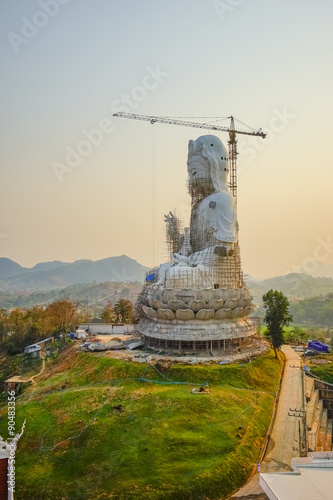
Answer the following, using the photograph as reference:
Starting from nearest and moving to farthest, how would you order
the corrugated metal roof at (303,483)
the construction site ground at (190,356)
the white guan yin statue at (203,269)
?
the corrugated metal roof at (303,483) < the construction site ground at (190,356) < the white guan yin statue at (203,269)

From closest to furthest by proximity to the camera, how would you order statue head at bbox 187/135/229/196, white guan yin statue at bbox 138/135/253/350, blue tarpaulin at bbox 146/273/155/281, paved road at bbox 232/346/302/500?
1. paved road at bbox 232/346/302/500
2. white guan yin statue at bbox 138/135/253/350
3. blue tarpaulin at bbox 146/273/155/281
4. statue head at bbox 187/135/229/196

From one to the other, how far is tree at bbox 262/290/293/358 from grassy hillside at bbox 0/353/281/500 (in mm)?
4335

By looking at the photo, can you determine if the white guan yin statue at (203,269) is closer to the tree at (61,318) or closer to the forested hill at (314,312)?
the tree at (61,318)

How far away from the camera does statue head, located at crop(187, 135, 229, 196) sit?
32.2 metres

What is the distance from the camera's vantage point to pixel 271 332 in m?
26.5

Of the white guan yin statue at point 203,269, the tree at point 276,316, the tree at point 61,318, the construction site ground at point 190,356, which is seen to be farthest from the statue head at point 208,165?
the tree at point 61,318

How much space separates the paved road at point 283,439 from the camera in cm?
1369

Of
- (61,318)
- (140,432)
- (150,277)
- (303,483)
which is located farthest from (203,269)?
(303,483)

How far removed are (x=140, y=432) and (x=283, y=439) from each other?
19.9 ft

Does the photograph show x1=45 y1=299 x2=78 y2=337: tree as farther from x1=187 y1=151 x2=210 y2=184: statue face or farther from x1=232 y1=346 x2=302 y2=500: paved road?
x1=232 y1=346 x2=302 y2=500: paved road

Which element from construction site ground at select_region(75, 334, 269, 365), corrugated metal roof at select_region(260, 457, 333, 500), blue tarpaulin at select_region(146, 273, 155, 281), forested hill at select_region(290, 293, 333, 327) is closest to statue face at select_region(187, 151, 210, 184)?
blue tarpaulin at select_region(146, 273, 155, 281)

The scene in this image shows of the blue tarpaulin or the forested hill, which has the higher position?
the blue tarpaulin

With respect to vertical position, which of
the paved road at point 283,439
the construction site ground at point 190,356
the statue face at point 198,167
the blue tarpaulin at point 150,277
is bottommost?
the paved road at point 283,439

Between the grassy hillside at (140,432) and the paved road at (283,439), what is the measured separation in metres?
0.46
